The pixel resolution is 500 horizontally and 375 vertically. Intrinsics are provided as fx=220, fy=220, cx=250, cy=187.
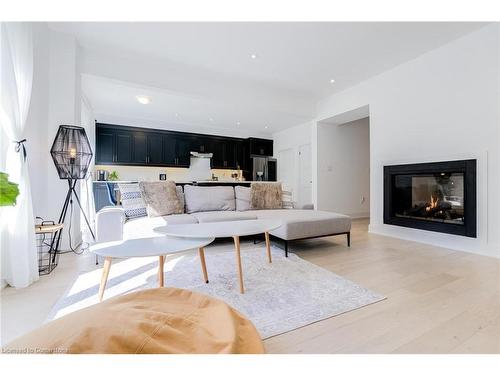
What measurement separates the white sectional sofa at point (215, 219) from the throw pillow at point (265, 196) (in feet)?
0.46

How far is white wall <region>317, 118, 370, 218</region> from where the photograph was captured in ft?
16.8

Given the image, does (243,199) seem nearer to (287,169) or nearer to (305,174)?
(305,174)

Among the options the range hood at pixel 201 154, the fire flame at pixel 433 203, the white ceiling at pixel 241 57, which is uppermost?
the white ceiling at pixel 241 57

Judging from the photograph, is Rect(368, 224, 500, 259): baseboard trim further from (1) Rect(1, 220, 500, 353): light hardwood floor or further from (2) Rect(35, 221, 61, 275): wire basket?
(2) Rect(35, 221, 61, 275): wire basket

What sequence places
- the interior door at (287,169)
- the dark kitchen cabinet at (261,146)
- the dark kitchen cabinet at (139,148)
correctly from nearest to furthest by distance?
the dark kitchen cabinet at (139,148), the interior door at (287,169), the dark kitchen cabinet at (261,146)

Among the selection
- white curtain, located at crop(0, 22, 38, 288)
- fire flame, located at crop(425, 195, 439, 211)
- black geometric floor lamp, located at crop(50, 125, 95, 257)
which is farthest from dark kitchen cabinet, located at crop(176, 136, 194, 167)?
fire flame, located at crop(425, 195, 439, 211)

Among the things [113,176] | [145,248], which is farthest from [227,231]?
[113,176]

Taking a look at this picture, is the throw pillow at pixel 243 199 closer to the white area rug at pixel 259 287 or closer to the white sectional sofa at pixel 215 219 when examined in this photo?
the white sectional sofa at pixel 215 219

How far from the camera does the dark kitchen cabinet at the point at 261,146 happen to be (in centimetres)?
700

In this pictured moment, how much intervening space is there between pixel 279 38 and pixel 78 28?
2442 millimetres

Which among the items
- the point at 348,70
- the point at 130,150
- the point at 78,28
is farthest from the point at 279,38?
the point at 130,150

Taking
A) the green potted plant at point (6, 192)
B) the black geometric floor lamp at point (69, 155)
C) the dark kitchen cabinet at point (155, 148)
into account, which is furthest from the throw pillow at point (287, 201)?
the dark kitchen cabinet at point (155, 148)

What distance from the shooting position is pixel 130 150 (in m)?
5.62

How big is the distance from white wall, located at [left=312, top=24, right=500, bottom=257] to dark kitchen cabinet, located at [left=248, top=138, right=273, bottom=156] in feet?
11.5
